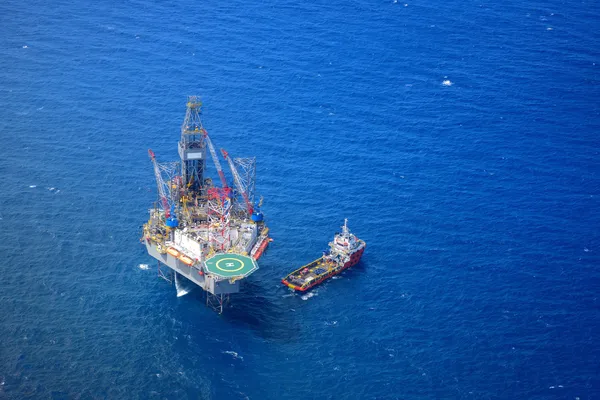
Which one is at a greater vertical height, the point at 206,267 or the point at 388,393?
the point at 206,267

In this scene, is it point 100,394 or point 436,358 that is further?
point 436,358

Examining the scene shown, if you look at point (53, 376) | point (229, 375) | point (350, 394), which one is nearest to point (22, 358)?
point (53, 376)

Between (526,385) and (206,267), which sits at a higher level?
(206,267)

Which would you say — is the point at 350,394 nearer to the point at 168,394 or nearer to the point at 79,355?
the point at 168,394

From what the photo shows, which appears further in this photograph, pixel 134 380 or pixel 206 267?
pixel 206 267

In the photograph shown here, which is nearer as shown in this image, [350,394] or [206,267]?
[350,394]

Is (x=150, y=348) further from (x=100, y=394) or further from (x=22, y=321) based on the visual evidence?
(x=22, y=321)

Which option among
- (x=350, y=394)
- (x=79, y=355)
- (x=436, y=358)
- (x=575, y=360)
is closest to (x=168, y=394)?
(x=79, y=355)

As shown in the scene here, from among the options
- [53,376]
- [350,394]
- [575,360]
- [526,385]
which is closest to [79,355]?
[53,376]

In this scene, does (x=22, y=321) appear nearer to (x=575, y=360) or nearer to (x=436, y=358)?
(x=436, y=358)
